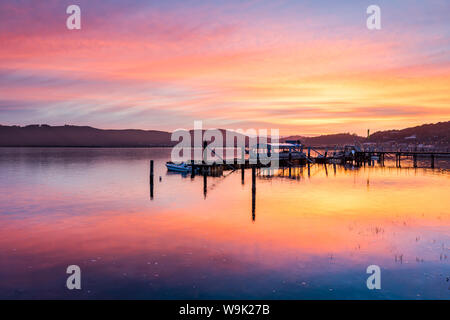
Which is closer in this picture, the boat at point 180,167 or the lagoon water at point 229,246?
the lagoon water at point 229,246

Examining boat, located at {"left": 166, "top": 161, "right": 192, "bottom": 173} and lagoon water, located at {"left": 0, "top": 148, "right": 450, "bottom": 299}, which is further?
boat, located at {"left": 166, "top": 161, "right": 192, "bottom": 173}

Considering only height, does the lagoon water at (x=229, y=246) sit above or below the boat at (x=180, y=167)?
below

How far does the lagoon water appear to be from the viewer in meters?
12.8

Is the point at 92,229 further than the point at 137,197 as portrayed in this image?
No

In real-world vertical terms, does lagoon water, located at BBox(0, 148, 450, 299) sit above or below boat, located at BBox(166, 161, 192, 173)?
below

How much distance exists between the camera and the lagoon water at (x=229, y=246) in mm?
12836

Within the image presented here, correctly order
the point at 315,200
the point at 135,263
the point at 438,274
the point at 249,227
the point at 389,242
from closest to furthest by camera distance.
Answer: the point at 438,274 → the point at 135,263 → the point at 389,242 → the point at 249,227 → the point at 315,200

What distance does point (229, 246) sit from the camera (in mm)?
18234

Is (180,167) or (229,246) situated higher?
(180,167)

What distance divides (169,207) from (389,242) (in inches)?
697

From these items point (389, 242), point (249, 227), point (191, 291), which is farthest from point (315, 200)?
point (191, 291)

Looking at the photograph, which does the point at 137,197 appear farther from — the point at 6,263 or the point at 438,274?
the point at 438,274

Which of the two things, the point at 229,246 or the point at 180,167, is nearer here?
the point at 229,246
